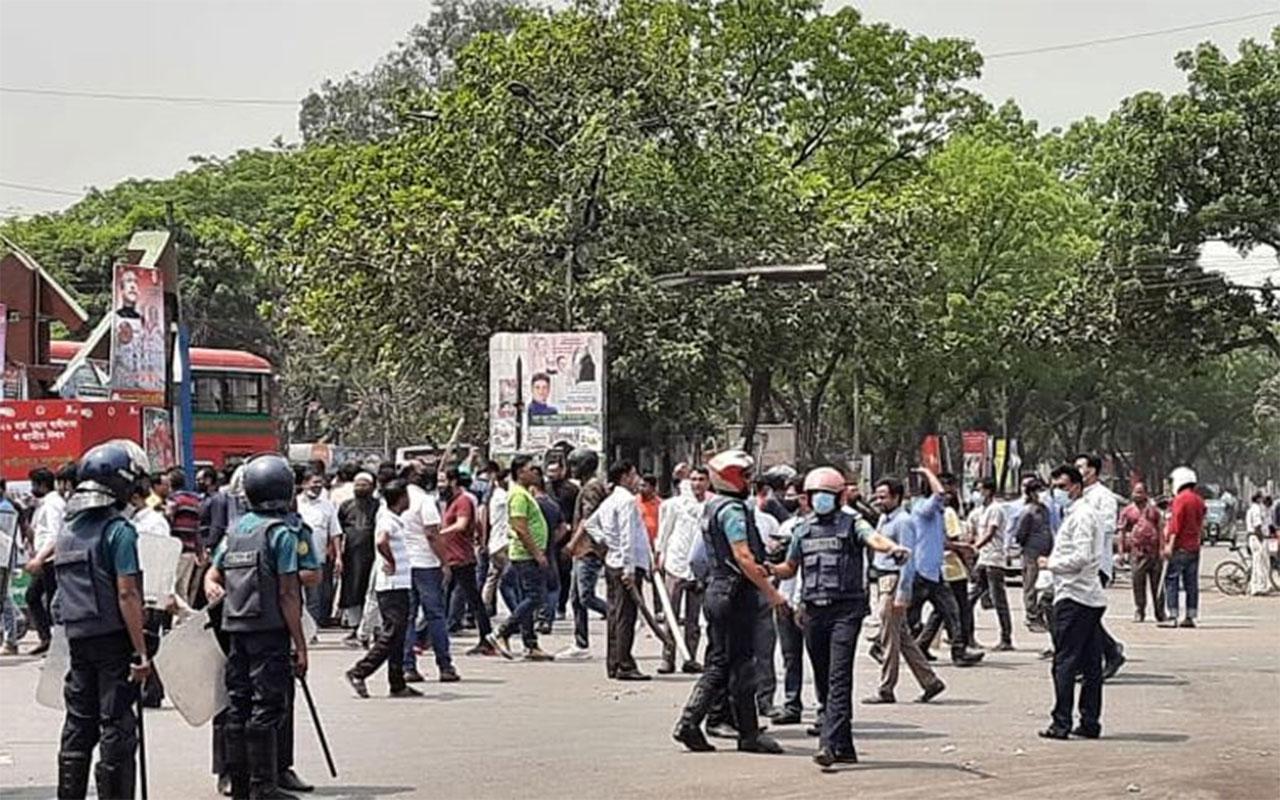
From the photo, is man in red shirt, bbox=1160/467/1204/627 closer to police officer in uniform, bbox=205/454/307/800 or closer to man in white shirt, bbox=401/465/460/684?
man in white shirt, bbox=401/465/460/684

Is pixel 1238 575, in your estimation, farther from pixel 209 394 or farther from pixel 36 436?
pixel 209 394

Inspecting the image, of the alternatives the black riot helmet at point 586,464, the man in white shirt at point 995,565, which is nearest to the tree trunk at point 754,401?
the man in white shirt at point 995,565

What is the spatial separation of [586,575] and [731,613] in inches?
269

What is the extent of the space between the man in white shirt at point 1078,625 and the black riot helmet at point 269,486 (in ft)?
17.8

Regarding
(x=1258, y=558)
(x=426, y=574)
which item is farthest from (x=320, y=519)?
(x=1258, y=558)

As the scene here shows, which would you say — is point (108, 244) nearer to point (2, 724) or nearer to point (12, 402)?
point (12, 402)

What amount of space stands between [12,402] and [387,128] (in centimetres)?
3891

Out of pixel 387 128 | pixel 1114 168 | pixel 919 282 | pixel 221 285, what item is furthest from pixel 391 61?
pixel 1114 168

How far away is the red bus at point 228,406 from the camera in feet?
154

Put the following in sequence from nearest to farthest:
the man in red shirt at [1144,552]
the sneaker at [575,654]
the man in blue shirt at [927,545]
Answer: the man in blue shirt at [927,545], the sneaker at [575,654], the man in red shirt at [1144,552]

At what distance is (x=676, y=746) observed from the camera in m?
12.1

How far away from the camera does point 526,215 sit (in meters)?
36.5

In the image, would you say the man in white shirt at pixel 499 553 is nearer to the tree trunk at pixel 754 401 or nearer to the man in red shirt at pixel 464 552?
the man in red shirt at pixel 464 552

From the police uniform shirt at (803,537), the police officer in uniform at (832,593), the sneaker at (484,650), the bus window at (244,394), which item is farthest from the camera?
the bus window at (244,394)
